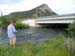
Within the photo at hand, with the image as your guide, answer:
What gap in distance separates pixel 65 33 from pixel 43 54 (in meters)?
1.16

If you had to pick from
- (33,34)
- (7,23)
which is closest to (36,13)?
(33,34)

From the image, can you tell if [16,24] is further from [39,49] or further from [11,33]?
[39,49]

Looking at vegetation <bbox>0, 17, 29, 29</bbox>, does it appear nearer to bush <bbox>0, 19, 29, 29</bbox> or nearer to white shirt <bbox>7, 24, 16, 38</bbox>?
bush <bbox>0, 19, 29, 29</bbox>

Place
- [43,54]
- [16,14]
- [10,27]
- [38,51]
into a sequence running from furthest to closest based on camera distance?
[16,14] < [10,27] < [38,51] < [43,54]

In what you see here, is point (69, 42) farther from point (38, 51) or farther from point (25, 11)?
point (25, 11)

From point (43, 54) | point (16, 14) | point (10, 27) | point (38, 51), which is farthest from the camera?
point (16, 14)

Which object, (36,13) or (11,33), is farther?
(36,13)

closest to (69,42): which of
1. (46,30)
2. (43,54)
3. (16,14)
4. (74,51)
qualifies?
(74,51)

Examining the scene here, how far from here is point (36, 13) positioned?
5.43 metres

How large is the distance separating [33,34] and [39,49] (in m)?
0.74

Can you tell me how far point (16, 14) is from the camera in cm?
540

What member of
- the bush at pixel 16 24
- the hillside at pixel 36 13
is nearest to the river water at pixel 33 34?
the bush at pixel 16 24

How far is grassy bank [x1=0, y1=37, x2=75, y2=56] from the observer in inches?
172

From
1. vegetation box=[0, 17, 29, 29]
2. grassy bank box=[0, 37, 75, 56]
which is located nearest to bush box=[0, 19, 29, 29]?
vegetation box=[0, 17, 29, 29]
